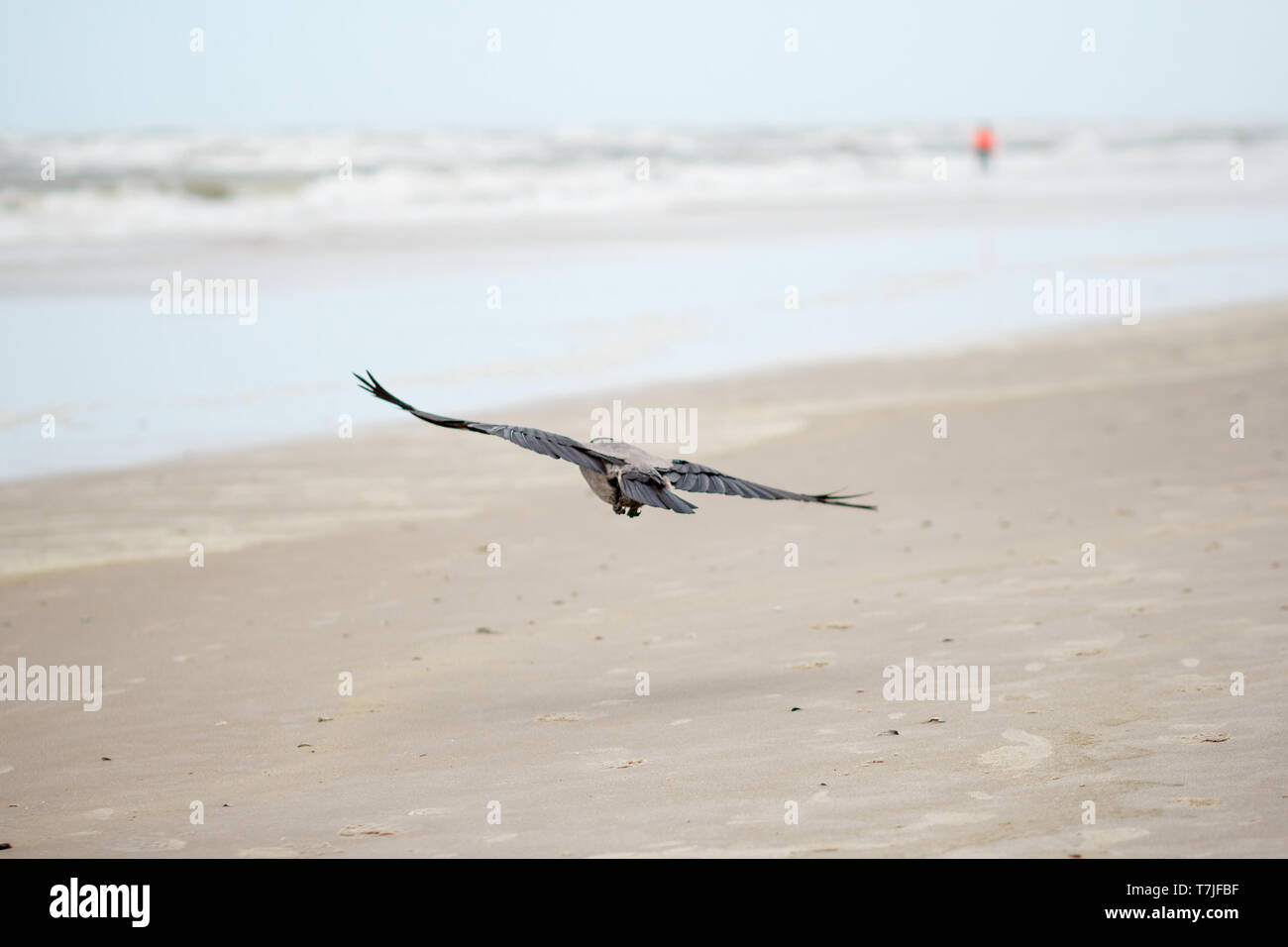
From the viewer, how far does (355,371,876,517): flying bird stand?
20.7 feet

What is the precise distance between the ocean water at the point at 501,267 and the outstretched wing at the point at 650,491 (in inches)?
296

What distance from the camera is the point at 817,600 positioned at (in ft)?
28.7

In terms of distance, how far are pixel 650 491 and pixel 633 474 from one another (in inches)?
5.5

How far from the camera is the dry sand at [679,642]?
5.50 m

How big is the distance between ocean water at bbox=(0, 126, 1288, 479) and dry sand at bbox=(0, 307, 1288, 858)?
223 centimetres

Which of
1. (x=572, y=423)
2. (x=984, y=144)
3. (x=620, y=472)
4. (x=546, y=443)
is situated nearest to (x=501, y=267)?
(x=572, y=423)

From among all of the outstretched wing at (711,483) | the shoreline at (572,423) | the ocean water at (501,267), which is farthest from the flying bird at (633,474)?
the ocean water at (501,267)

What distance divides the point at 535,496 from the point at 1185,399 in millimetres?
6613

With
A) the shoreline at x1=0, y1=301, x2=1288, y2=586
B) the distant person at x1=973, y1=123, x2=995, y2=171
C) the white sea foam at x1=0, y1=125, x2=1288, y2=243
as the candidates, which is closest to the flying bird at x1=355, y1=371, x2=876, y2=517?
the shoreline at x1=0, y1=301, x2=1288, y2=586

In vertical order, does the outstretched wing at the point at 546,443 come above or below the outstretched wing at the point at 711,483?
above

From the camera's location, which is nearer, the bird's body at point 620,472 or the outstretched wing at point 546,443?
the outstretched wing at point 546,443

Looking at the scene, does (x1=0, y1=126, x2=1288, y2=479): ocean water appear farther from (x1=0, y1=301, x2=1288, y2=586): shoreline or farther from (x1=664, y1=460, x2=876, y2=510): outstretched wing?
(x1=664, y1=460, x2=876, y2=510): outstretched wing

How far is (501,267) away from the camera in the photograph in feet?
84.1

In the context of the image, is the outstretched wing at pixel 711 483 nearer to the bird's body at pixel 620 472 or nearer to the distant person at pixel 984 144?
the bird's body at pixel 620 472
